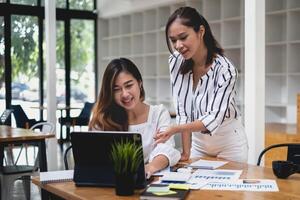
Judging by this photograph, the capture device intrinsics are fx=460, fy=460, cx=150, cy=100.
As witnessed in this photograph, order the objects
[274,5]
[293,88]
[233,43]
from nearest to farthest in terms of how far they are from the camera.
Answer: [293,88]
[274,5]
[233,43]

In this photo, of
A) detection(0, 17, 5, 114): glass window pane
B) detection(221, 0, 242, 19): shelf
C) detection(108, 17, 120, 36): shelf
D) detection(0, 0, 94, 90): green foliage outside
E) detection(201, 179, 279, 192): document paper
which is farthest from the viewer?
detection(108, 17, 120, 36): shelf

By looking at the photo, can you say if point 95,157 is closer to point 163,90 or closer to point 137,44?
point 163,90

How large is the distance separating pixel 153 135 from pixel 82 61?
26.0ft

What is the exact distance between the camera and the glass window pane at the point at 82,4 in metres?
9.73

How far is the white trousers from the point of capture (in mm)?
2541

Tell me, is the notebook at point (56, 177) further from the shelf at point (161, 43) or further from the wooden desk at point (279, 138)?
the shelf at point (161, 43)

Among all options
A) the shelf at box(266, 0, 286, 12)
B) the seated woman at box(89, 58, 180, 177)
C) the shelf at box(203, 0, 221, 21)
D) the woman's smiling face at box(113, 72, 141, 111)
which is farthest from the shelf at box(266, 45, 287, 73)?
the woman's smiling face at box(113, 72, 141, 111)

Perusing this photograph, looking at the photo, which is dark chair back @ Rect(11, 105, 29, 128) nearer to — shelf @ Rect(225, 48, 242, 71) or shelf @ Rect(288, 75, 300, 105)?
shelf @ Rect(225, 48, 242, 71)

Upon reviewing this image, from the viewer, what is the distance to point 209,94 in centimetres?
244

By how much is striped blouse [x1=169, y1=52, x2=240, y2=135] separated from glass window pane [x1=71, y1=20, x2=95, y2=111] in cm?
744

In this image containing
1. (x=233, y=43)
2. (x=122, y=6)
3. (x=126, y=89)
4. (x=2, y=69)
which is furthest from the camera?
(x=122, y=6)

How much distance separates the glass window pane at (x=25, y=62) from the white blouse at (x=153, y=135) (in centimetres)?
708

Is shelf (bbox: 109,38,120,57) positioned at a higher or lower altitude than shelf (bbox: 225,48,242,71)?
higher

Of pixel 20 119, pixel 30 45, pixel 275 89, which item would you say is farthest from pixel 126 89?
pixel 30 45
